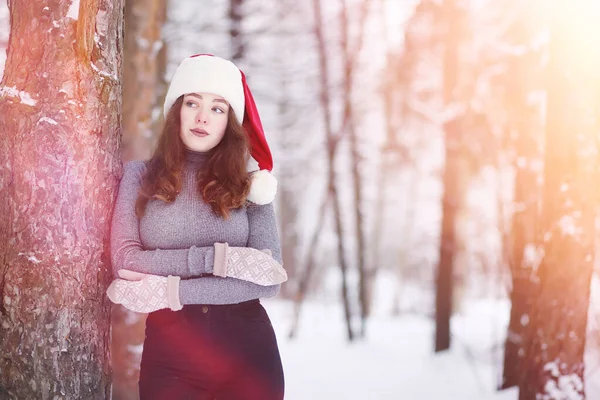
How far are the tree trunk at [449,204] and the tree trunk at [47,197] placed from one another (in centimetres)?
793

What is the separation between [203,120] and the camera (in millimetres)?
2838

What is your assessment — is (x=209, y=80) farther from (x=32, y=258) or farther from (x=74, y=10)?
(x=32, y=258)

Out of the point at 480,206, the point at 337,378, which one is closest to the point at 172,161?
the point at 337,378

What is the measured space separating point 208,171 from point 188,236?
1.13 ft

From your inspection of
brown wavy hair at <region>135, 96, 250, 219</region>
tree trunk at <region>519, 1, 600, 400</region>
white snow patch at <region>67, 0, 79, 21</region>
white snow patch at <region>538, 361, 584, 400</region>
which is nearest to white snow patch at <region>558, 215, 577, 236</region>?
tree trunk at <region>519, 1, 600, 400</region>

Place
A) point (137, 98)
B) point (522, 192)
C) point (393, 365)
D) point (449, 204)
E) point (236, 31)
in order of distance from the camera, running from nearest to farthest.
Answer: point (137, 98)
point (522, 192)
point (393, 365)
point (236, 31)
point (449, 204)

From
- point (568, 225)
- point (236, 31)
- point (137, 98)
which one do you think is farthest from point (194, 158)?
point (236, 31)

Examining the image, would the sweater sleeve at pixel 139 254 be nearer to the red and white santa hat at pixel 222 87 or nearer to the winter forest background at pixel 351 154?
the winter forest background at pixel 351 154

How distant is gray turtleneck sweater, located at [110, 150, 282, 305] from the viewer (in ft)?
8.45

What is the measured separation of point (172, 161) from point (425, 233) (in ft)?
59.5

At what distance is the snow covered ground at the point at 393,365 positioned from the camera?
6761 millimetres

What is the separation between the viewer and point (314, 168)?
18562mm

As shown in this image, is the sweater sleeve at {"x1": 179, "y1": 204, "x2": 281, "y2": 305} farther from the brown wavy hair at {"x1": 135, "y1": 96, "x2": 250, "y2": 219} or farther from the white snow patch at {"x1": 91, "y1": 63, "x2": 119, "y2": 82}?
the white snow patch at {"x1": 91, "y1": 63, "x2": 119, "y2": 82}

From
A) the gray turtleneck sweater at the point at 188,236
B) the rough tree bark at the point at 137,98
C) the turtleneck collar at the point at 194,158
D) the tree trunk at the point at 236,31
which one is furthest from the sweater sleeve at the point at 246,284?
the tree trunk at the point at 236,31
